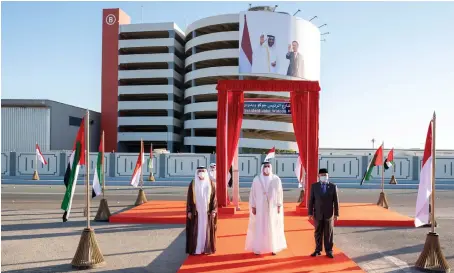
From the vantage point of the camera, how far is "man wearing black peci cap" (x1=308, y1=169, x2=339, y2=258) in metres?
7.94

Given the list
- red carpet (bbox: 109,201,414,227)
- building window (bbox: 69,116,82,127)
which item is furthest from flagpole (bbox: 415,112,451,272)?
building window (bbox: 69,116,82,127)

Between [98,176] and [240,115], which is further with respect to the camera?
[240,115]

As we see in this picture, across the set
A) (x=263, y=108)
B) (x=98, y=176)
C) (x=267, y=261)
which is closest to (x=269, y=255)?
(x=267, y=261)

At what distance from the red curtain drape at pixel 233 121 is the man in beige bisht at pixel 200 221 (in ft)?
16.5

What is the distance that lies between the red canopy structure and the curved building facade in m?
33.3

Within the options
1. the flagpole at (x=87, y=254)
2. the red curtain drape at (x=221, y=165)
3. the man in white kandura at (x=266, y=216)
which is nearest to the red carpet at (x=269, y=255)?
the man in white kandura at (x=266, y=216)

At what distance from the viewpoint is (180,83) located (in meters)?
56.1

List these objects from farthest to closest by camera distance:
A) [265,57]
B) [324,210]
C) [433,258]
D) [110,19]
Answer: [110,19] < [265,57] < [324,210] < [433,258]

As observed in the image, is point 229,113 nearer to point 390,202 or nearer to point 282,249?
point 282,249

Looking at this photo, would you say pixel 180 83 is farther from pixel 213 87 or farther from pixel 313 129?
pixel 313 129

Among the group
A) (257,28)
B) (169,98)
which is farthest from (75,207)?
(169,98)

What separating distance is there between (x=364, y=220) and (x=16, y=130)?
122 feet

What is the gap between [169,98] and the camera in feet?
174

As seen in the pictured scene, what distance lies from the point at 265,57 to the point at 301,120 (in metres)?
33.7
